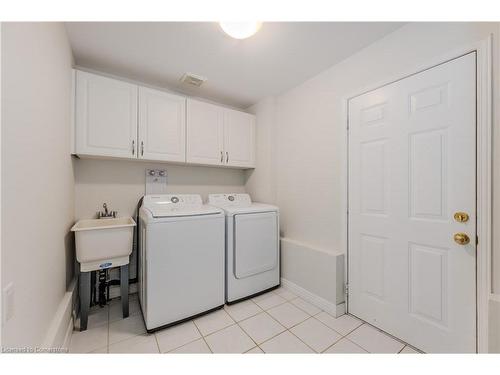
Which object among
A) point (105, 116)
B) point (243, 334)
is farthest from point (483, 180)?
point (105, 116)

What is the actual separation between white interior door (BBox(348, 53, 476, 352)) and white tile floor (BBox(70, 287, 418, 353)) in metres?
0.23

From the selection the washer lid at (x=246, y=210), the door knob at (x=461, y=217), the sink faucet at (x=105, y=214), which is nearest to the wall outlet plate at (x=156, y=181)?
the sink faucet at (x=105, y=214)

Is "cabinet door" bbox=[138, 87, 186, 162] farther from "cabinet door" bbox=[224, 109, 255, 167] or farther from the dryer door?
the dryer door

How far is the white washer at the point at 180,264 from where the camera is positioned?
5.30 feet

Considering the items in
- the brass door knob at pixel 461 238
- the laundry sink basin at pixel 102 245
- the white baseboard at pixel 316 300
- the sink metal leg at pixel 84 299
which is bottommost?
the white baseboard at pixel 316 300

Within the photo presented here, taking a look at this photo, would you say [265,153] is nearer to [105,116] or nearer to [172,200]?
[172,200]

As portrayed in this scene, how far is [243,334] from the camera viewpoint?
1.60 m

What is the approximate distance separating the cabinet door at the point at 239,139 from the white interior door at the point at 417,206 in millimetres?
1309

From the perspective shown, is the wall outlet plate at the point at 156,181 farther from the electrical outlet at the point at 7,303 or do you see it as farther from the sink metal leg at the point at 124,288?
the electrical outlet at the point at 7,303

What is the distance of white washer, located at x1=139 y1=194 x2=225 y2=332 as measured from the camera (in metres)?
1.61

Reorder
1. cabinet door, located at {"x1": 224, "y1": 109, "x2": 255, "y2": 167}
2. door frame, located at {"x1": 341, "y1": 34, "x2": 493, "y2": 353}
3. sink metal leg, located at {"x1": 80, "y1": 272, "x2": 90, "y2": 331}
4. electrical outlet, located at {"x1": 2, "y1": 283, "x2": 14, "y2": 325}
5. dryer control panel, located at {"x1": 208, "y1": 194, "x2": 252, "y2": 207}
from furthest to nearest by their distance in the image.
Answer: cabinet door, located at {"x1": 224, "y1": 109, "x2": 255, "y2": 167}
dryer control panel, located at {"x1": 208, "y1": 194, "x2": 252, "y2": 207}
sink metal leg, located at {"x1": 80, "y1": 272, "x2": 90, "y2": 331}
door frame, located at {"x1": 341, "y1": 34, "x2": 493, "y2": 353}
electrical outlet, located at {"x1": 2, "y1": 283, "x2": 14, "y2": 325}

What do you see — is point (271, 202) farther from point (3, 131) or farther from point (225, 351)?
point (3, 131)

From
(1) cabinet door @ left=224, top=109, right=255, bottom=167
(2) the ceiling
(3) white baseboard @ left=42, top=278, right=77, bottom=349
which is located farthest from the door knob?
(3) white baseboard @ left=42, top=278, right=77, bottom=349
